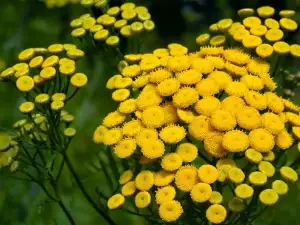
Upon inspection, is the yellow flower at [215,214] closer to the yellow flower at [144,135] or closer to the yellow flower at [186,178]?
the yellow flower at [186,178]

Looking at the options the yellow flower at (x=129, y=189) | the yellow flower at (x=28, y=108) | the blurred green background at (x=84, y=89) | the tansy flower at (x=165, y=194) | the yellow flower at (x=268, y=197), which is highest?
the yellow flower at (x=28, y=108)

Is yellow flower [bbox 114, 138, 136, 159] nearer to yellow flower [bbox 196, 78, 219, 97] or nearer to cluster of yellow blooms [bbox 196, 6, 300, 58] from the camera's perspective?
yellow flower [bbox 196, 78, 219, 97]

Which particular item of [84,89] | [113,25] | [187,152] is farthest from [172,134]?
[84,89]

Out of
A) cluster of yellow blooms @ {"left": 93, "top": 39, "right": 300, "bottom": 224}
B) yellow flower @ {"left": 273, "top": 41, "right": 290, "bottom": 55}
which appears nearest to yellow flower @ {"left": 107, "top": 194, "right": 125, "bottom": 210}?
cluster of yellow blooms @ {"left": 93, "top": 39, "right": 300, "bottom": 224}

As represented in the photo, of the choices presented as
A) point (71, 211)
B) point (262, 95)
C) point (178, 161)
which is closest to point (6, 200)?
point (71, 211)

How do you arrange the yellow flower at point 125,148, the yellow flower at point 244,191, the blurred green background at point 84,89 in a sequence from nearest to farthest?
the yellow flower at point 244,191, the yellow flower at point 125,148, the blurred green background at point 84,89

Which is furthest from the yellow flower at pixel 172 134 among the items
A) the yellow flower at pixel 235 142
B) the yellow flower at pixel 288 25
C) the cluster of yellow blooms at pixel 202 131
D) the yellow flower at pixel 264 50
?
the yellow flower at pixel 288 25
